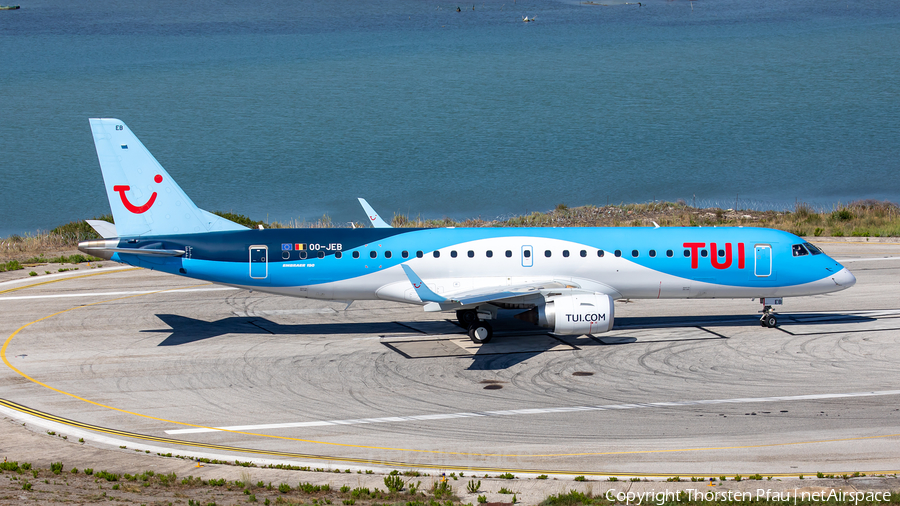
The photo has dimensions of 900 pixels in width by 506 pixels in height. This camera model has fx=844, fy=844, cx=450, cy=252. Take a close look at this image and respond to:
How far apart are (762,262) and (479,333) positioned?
1214 cm

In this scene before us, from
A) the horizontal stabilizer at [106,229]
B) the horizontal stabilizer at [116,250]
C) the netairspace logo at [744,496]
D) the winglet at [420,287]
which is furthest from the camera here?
the horizontal stabilizer at [106,229]

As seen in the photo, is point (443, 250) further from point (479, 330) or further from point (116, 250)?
point (116, 250)

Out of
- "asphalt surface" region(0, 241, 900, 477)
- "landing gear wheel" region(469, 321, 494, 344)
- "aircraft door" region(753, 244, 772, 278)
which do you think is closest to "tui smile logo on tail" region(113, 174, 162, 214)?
"asphalt surface" region(0, 241, 900, 477)

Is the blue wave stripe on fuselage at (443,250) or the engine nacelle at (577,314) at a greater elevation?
the blue wave stripe on fuselage at (443,250)

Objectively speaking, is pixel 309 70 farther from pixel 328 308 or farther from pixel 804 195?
pixel 328 308

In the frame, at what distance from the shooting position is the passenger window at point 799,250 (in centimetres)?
3514

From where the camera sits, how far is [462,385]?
92.4 feet

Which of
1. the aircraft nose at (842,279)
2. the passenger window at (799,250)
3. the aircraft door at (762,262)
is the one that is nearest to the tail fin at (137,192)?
the aircraft door at (762,262)

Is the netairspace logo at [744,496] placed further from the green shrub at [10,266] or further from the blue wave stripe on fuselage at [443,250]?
the green shrub at [10,266]

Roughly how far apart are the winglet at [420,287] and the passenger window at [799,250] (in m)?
15.0

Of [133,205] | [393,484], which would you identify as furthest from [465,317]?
[393,484]

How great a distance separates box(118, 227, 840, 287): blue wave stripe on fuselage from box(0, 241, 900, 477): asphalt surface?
8.51ft

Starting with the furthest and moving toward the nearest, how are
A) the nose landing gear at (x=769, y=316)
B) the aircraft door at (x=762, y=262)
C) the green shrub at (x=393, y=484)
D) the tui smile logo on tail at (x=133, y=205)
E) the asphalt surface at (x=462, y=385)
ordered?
the nose landing gear at (x=769, y=316), the aircraft door at (x=762, y=262), the tui smile logo on tail at (x=133, y=205), the asphalt surface at (x=462, y=385), the green shrub at (x=393, y=484)

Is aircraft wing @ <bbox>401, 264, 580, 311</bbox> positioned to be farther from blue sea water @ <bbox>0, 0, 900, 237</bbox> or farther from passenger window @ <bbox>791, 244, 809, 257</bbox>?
blue sea water @ <bbox>0, 0, 900, 237</bbox>
